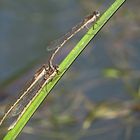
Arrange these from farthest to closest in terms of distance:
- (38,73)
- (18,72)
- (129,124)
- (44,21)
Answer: (44,21), (18,72), (129,124), (38,73)

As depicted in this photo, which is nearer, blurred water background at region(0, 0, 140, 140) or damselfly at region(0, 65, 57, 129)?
damselfly at region(0, 65, 57, 129)

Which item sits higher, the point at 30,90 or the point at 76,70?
the point at 76,70

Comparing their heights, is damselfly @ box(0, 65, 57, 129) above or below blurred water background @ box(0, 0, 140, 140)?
below

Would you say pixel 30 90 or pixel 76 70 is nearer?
pixel 30 90

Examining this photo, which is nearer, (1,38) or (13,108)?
(13,108)

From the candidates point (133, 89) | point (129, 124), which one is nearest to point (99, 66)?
point (133, 89)

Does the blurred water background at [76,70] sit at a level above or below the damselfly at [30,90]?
above

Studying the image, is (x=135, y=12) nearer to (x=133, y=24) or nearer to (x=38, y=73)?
(x=133, y=24)

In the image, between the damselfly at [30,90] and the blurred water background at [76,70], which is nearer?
the damselfly at [30,90]
